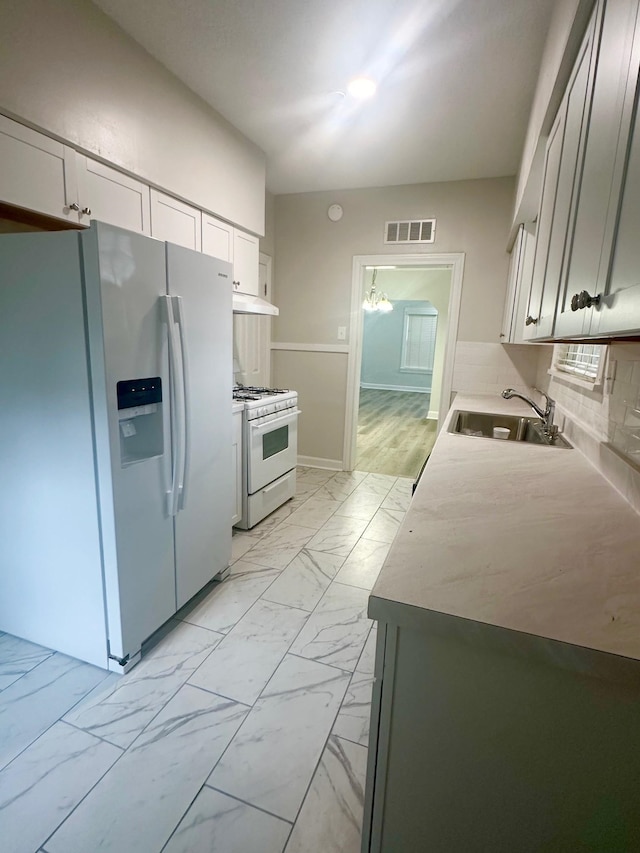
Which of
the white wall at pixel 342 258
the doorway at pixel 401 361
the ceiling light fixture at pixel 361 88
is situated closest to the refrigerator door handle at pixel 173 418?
the ceiling light fixture at pixel 361 88

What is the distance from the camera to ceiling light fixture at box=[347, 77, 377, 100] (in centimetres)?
220

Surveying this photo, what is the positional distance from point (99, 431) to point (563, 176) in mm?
1756

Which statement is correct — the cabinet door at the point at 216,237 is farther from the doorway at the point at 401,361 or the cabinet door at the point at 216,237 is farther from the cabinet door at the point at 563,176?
the cabinet door at the point at 563,176

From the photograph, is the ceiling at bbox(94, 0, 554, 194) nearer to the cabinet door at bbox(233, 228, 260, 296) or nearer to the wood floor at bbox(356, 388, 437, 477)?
→ the cabinet door at bbox(233, 228, 260, 296)

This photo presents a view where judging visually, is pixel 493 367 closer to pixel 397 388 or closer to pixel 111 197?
pixel 111 197

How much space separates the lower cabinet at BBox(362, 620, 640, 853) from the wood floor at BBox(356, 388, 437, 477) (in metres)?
3.55

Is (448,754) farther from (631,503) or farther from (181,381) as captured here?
(181,381)

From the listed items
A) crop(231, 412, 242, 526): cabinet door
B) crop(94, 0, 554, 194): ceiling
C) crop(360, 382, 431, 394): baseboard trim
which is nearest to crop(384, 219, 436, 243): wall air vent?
crop(94, 0, 554, 194): ceiling

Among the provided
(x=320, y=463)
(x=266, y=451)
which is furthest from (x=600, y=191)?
(x=320, y=463)

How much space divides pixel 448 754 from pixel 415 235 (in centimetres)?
384

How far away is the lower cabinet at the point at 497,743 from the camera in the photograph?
648mm

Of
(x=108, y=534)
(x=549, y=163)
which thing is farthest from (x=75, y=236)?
(x=549, y=163)

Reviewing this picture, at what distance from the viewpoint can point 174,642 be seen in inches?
73.5

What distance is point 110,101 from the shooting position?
1.86 meters
